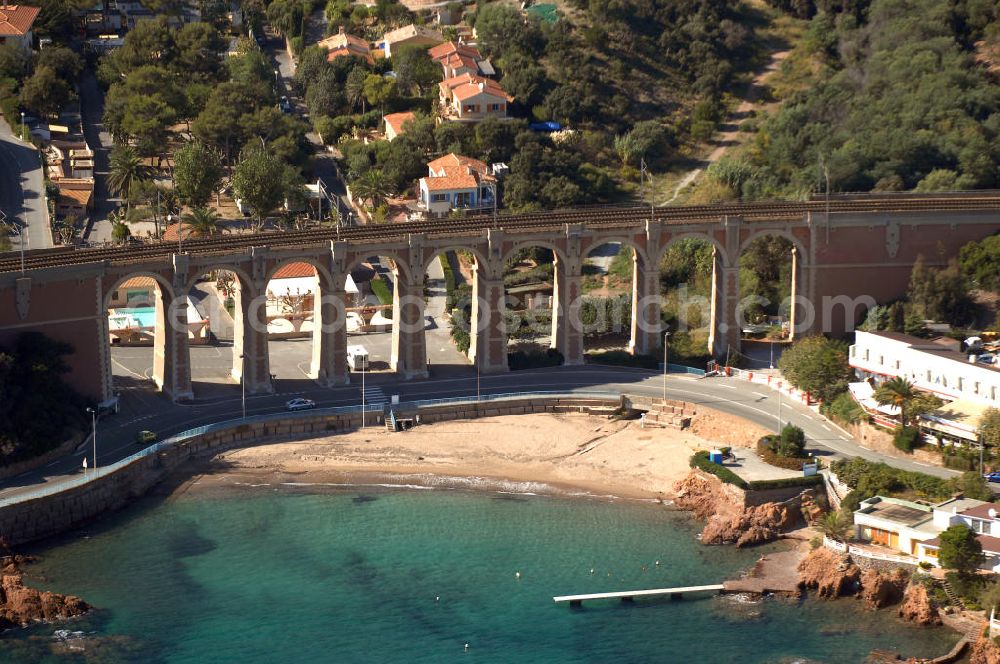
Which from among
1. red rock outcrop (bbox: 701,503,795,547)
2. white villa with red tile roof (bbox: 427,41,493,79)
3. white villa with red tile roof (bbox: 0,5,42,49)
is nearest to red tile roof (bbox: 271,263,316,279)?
white villa with red tile roof (bbox: 427,41,493,79)

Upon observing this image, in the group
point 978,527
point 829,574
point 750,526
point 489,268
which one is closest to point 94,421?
point 489,268

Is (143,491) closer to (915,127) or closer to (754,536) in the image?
(754,536)

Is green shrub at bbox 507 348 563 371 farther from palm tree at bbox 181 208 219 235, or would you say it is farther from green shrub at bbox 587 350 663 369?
palm tree at bbox 181 208 219 235

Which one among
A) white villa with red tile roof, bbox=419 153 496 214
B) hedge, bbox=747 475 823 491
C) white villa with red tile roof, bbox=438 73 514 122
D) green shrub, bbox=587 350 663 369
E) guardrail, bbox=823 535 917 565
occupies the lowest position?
→ guardrail, bbox=823 535 917 565

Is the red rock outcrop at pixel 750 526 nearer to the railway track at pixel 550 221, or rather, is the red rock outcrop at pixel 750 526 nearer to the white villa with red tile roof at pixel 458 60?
the railway track at pixel 550 221

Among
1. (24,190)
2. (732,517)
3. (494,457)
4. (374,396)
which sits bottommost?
(732,517)

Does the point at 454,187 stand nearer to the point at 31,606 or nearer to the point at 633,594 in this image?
the point at 633,594
